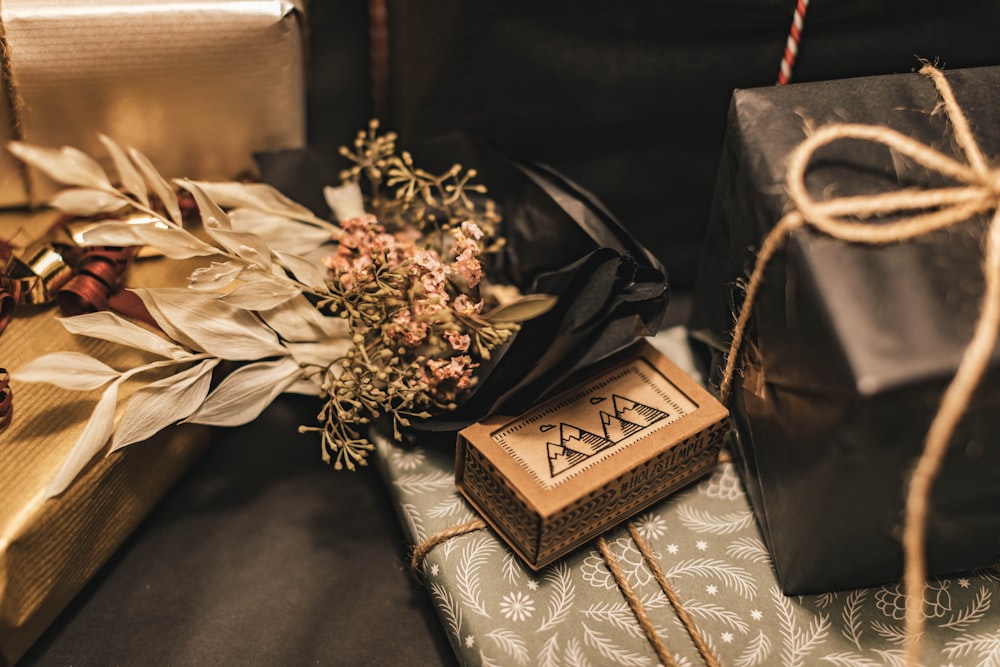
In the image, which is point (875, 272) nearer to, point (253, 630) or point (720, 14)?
point (720, 14)

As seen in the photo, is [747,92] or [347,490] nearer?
[747,92]

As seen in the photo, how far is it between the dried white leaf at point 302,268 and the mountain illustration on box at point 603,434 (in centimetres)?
26

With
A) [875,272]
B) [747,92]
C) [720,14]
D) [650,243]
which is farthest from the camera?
[650,243]

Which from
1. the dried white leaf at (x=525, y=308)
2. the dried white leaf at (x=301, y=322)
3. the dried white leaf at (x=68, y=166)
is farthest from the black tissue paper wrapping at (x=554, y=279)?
the dried white leaf at (x=68, y=166)

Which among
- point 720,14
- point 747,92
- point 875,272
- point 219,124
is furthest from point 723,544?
A: point 219,124

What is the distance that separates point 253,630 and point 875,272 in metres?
0.62

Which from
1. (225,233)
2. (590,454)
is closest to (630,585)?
(590,454)

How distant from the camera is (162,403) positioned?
28.2 inches

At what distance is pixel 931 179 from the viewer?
0.62 metres

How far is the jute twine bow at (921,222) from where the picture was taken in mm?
550

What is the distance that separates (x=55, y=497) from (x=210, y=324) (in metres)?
0.19

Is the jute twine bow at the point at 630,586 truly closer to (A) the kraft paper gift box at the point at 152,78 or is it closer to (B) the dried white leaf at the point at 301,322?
(B) the dried white leaf at the point at 301,322

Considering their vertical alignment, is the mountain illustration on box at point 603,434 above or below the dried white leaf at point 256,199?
below

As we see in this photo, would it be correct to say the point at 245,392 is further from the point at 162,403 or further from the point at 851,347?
the point at 851,347
